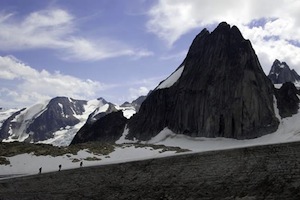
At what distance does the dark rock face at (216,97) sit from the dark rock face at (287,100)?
174 inches

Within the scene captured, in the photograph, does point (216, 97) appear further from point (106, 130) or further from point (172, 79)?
point (106, 130)

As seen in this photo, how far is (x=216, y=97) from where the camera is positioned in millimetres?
135875

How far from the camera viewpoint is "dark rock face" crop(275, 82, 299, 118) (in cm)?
14016

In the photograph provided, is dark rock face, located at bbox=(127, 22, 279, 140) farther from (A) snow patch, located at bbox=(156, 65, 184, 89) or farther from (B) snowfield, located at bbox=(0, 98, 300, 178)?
(B) snowfield, located at bbox=(0, 98, 300, 178)

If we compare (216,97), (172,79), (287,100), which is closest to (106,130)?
(172,79)

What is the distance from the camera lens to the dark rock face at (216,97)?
13012cm

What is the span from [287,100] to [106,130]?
66.0 metres

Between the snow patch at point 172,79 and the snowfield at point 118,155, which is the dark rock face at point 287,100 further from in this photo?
the snow patch at point 172,79

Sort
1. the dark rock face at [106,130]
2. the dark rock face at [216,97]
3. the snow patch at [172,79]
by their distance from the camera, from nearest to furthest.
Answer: the dark rock face at [216,97] → the dark rock face at [106,130] → the snow patch at [172,79]

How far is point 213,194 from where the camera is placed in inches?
982

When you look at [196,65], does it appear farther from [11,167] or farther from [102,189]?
[102,189]

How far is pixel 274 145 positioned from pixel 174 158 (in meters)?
7.53

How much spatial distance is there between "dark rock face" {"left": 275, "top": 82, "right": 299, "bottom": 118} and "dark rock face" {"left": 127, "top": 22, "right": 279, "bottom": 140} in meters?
4.41

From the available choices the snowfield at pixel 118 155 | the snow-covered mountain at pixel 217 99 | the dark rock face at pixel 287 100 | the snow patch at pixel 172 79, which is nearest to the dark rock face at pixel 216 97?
the snow-covered mountain at pixel 217 99
